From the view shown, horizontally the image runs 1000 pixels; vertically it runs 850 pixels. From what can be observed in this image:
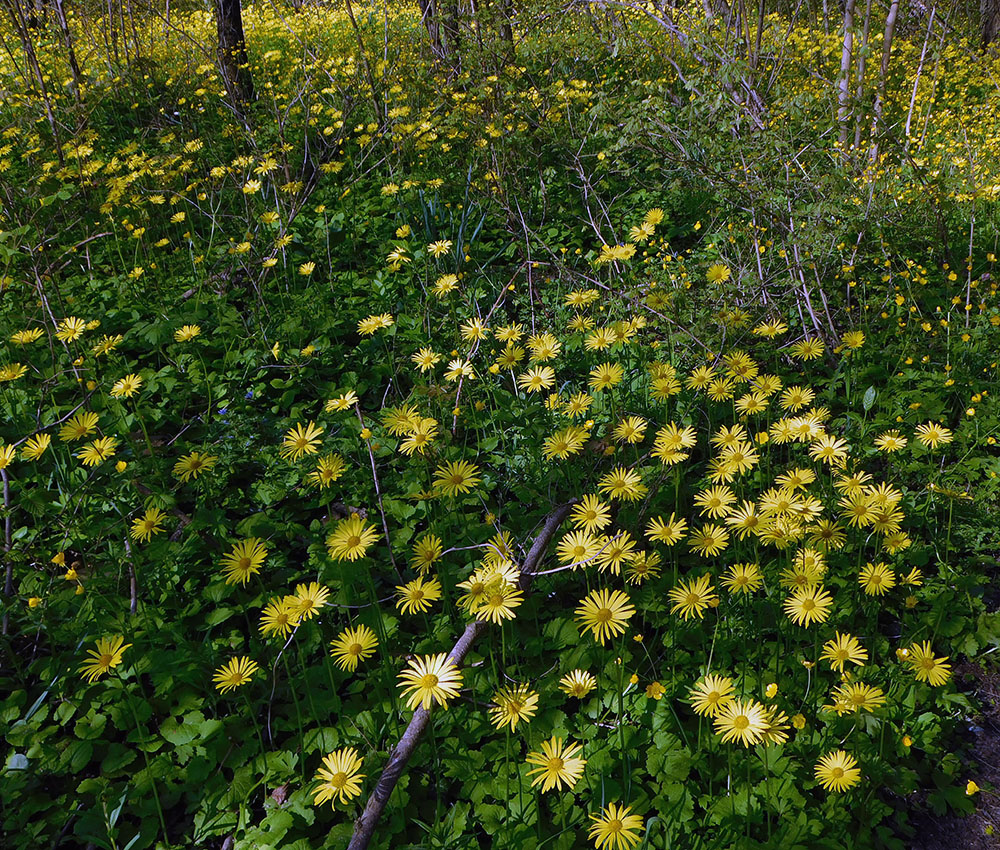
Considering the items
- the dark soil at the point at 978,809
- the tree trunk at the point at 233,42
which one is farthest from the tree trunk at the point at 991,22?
the dark soil at the point at 978,809

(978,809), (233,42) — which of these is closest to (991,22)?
(233,42)

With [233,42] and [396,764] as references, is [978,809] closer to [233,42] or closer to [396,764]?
[396,764]

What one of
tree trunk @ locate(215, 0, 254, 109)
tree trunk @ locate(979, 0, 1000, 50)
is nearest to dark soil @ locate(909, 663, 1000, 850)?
tree trunk @ locate(215, 0, 254, 109)

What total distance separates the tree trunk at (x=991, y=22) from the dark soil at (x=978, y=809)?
1055 cm

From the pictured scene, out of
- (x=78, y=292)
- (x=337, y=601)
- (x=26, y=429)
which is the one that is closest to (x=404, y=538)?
(x=337, y=601)

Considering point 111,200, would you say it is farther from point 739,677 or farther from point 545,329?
point 739,677

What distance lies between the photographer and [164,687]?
1.95 m

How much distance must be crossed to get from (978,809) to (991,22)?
11.5 metres

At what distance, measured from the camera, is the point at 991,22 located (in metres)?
9.61

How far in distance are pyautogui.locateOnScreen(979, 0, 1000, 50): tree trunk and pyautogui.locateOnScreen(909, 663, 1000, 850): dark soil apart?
10.5 meters

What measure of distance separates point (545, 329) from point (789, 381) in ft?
3.76

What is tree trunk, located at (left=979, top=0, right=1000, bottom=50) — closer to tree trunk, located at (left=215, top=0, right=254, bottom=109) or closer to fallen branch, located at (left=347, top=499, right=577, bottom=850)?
tree trunk, located at (left=215, top=0, right=254, bottom=109)

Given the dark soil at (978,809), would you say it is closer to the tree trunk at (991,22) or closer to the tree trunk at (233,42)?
the tree trunk at (233,42)

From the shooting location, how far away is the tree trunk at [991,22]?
944 centimetres
